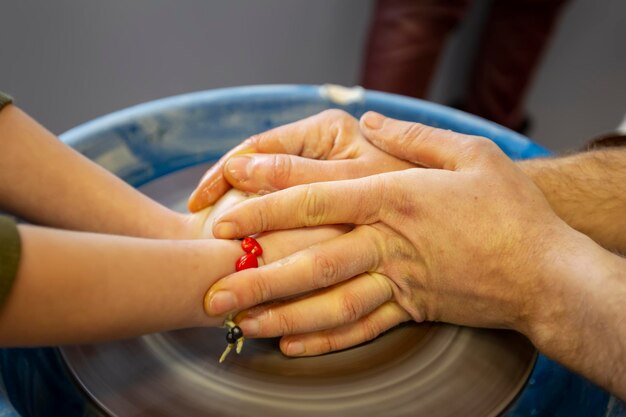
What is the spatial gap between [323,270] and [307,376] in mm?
195

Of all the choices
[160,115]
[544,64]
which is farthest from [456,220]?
[544,64]

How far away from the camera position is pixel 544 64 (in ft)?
9.47

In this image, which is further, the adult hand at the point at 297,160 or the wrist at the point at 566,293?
the adult hand at the point at 297,160

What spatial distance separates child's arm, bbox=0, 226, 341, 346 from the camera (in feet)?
2.38

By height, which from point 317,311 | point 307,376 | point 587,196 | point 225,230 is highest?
point 587,196

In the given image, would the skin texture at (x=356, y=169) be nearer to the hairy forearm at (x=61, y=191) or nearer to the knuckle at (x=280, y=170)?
the knuckle at (x=280, y=170)

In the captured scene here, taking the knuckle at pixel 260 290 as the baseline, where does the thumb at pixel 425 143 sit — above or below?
above

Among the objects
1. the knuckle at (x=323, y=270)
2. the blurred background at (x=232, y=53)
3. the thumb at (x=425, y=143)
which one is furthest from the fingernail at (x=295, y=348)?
the blurred background at (x=232, y=53)

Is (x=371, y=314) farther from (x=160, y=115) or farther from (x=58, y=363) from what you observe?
(x=160, y=115)

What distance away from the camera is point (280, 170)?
3.58 ft

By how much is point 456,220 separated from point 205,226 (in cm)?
50

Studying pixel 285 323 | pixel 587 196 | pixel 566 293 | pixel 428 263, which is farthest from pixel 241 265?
pixel 587 196

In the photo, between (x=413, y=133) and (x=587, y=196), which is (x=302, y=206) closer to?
(x=413, y=133)

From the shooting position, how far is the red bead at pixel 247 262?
0.96 m
